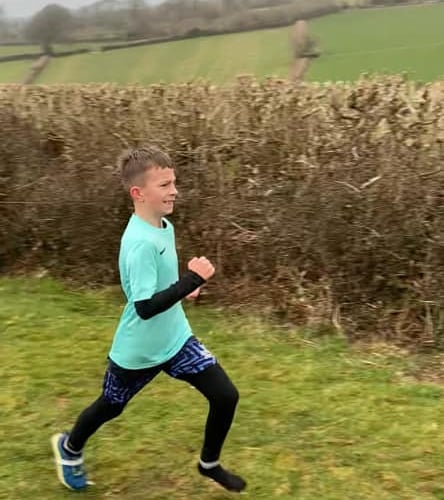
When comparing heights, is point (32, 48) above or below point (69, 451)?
above

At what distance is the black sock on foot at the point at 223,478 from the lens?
3.66m

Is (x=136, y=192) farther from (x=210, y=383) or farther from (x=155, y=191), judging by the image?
(x=210, y=383)

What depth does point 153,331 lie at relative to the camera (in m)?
3.42

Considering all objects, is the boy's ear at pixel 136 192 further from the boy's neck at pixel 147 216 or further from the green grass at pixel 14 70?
the green grass at pixel 14 70

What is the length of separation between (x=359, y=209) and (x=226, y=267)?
1309 millimetres

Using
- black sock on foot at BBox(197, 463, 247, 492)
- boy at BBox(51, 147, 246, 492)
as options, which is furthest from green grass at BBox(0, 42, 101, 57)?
black sock on foot at BBox(197, 463, 247, 492)

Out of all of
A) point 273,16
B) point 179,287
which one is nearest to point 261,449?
point 179,287

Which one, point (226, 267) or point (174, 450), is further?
point (226, 267)

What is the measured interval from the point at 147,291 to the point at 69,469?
113 cm

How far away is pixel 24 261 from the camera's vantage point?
296 inches

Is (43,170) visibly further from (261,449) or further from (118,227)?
(261,449)

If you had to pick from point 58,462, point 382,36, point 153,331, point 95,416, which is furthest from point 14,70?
point 153,331

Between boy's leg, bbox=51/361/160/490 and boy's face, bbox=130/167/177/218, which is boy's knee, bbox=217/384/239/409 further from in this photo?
boy's face, bbox=130/167/177/218

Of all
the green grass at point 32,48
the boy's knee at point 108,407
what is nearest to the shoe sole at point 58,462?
the boy's knee at point 108,407
